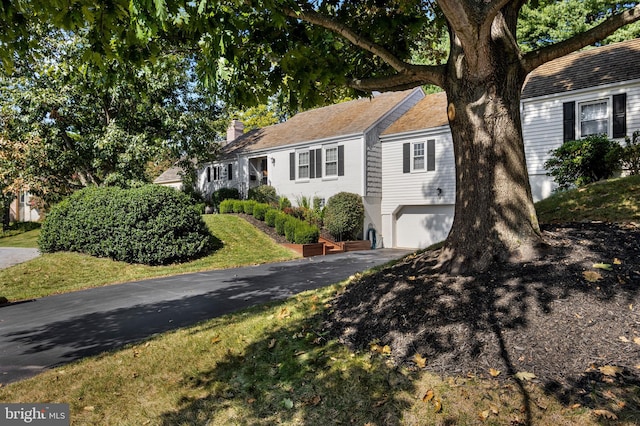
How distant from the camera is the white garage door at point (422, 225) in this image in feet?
60.3

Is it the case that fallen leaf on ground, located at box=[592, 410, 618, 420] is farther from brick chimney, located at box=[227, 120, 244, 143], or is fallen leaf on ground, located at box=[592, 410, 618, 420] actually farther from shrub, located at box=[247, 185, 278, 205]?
brick chimney, located at box=[227, 120, 244, 143]

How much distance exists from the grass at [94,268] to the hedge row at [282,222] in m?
0.79

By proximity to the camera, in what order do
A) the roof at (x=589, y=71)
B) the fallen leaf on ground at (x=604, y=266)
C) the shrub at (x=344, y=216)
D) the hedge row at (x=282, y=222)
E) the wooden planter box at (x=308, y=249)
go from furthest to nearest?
1. the shrub at (x=344, y=216)
2. the hedge row at (x=282, y=222)
3. the wooden planter box at (x=308, y=249)
4. the roof at (x=589, y=71)
5. the fallen leaf on ground at (x=604, y=266)

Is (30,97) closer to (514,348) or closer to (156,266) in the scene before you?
(156,266)

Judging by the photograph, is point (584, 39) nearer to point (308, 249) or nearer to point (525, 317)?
point (525, 317)

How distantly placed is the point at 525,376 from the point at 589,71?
1597 cm

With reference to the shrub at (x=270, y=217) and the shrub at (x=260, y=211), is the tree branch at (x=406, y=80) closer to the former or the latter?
the shrub at (x=270, y=217)

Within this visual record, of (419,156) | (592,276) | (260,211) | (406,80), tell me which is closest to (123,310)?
(406,80)

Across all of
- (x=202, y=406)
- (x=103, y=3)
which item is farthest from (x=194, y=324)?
(x=103, y=3)

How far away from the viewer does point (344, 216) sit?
18.3 meters

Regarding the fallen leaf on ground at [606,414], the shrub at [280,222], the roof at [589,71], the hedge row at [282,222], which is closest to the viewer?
the fallen leaf on ground at [606,414]

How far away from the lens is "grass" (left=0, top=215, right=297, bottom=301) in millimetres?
10102

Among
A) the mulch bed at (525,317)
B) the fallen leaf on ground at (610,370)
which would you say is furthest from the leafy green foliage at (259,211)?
the fallen leaf on ground at (610,370)

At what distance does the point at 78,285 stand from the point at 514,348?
35.1 ft
